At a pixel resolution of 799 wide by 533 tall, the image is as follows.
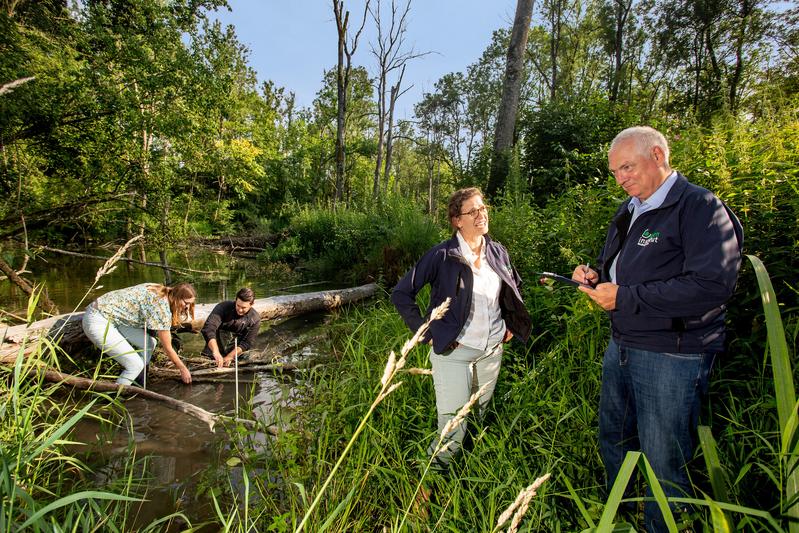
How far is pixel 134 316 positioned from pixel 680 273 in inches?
210

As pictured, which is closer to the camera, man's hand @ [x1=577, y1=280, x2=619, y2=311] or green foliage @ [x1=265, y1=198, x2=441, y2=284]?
man's hand @ [x1=577, y1=280, x2=619, y2=311]

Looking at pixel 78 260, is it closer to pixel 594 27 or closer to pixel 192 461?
pixel 192 461

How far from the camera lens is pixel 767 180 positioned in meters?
2.38

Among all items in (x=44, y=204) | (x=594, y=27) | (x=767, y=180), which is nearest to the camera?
(x=767, y=180)

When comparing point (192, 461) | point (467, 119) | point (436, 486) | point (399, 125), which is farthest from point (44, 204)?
point (467, 119)

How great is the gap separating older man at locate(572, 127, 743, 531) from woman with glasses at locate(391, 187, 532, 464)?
0.76m

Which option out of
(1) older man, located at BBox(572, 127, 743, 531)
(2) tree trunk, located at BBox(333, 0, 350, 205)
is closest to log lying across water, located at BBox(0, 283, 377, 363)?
(1) older man, located at BBox(572, 127, 743, 531)

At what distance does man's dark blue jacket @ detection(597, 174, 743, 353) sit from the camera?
1.65 metres

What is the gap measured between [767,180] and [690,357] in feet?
4.89

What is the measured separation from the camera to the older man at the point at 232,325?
528cm

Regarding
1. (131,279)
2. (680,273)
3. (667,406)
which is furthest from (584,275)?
(131,279)

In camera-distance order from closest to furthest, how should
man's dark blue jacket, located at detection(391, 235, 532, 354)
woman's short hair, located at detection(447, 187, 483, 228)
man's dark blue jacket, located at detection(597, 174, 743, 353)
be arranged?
man's dark blue jacket, located at detection(597, 174, 743, 353) < man's dark blue jacket, located at detection(391, 235, 532, 354) < woman's short hair, located at detection(447, 187, 483, 228)

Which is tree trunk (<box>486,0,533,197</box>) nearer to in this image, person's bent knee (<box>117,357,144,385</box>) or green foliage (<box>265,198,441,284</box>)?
green foliage (<box>265,198,441,284</box>)

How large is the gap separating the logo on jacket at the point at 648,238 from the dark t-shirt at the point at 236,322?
198 inches
